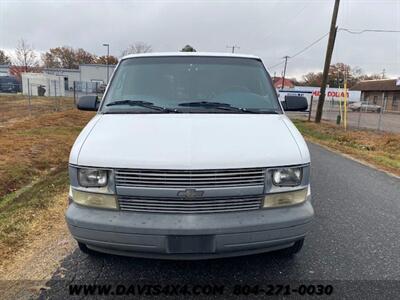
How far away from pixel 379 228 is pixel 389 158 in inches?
274

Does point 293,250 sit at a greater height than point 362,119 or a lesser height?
greater

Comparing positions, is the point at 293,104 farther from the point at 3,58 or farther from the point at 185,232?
the point at 3,58

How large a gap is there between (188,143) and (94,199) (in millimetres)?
881

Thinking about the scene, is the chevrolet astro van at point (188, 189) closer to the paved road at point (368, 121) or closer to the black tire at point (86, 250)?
the black tire at point (86, 250)

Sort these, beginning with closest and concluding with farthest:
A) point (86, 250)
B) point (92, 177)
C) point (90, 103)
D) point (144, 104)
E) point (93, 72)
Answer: point (92, 177) → point (86, 250) → point (144, 104) → point (90, 103) → point (93, 72)

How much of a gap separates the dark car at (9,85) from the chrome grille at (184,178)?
5669 centimetres

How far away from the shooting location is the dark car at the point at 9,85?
2040 inches

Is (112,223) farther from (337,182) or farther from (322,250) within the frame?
(337,182)

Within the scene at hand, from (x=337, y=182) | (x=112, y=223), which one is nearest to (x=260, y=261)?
(x=112, y=223)

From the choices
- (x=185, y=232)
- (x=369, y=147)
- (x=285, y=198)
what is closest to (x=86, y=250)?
(x=185, y=232)

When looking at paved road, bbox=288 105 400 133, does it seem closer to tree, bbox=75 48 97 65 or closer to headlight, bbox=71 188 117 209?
headlight, bbox=71 188 117 209

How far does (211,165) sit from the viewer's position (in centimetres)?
276

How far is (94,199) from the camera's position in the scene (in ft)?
9.55

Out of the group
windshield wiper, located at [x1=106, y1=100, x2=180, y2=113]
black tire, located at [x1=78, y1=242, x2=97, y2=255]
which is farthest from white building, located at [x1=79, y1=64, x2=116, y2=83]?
black tire, located at [x1=78, y1=242, x2=97, y2=255]
